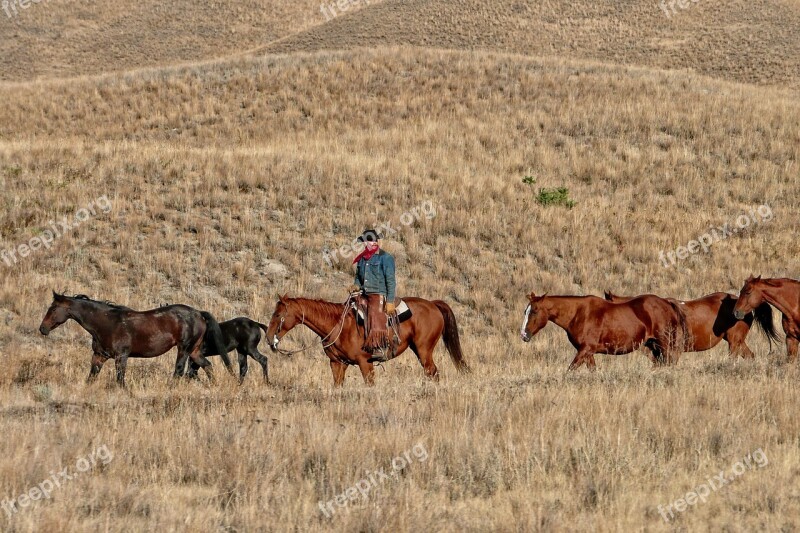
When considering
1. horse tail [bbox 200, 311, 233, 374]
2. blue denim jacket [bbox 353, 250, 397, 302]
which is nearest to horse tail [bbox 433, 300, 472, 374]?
blue denim jacket [bbox 353, 250, 397, 302]

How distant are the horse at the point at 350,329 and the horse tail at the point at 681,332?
131 inches

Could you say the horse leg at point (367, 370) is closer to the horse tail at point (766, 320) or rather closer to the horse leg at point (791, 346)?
the horse leg at point (791, 346)

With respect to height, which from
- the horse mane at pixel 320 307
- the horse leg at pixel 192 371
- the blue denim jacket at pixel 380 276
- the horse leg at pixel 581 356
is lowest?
the horse leg at pixel 192 371

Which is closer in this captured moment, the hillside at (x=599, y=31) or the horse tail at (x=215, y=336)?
the horse tail at (x=215, y=336)

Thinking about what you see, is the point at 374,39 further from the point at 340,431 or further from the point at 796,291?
the point at 340,431

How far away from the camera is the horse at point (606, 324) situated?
41.0 ft

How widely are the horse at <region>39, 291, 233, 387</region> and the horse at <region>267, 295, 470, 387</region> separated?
190cm

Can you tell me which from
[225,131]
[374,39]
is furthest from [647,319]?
[374,39]

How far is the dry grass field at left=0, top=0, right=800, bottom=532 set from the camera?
6.78m

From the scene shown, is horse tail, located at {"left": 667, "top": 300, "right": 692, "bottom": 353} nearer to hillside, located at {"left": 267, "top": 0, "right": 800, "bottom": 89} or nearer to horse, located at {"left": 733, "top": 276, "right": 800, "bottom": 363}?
horse, located at {"left": 733, "top": 276, "right": 800, "bottom": 363}

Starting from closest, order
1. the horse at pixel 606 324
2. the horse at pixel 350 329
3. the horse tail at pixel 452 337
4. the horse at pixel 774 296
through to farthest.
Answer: the horse at pixel 350 329
the horse at pixel 606 324
the horse at pixel 774 296
the horse tail at pixel 452 337

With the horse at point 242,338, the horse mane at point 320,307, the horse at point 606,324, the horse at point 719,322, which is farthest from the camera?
the horse at point 719,322

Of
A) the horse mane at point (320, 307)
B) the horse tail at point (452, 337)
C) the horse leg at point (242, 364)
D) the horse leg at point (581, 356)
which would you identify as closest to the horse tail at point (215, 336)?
the horse leg at point (242, 364)

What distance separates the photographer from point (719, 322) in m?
14.0
